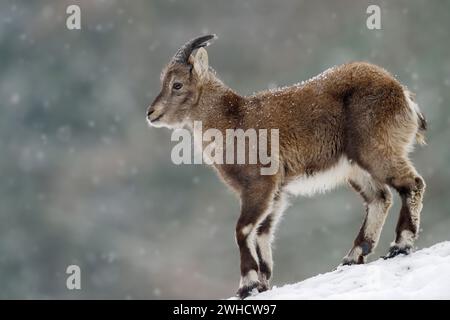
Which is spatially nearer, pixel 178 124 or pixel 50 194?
pixel 178 124

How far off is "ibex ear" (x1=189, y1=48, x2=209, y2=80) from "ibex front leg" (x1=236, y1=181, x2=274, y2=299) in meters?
2.53

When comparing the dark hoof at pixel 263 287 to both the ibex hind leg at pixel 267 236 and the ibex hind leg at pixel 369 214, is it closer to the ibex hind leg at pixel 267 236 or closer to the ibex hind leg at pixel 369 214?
the ibex hind leg at pixel 267 236

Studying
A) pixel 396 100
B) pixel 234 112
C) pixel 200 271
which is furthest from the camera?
pixel 200 271

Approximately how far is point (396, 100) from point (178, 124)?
384 cm

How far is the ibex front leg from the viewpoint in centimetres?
1412

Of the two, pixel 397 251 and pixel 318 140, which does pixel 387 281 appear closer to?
pixel 397 251

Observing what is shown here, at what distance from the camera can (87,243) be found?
→ 91.1 metres

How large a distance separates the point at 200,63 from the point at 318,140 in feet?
8.57
